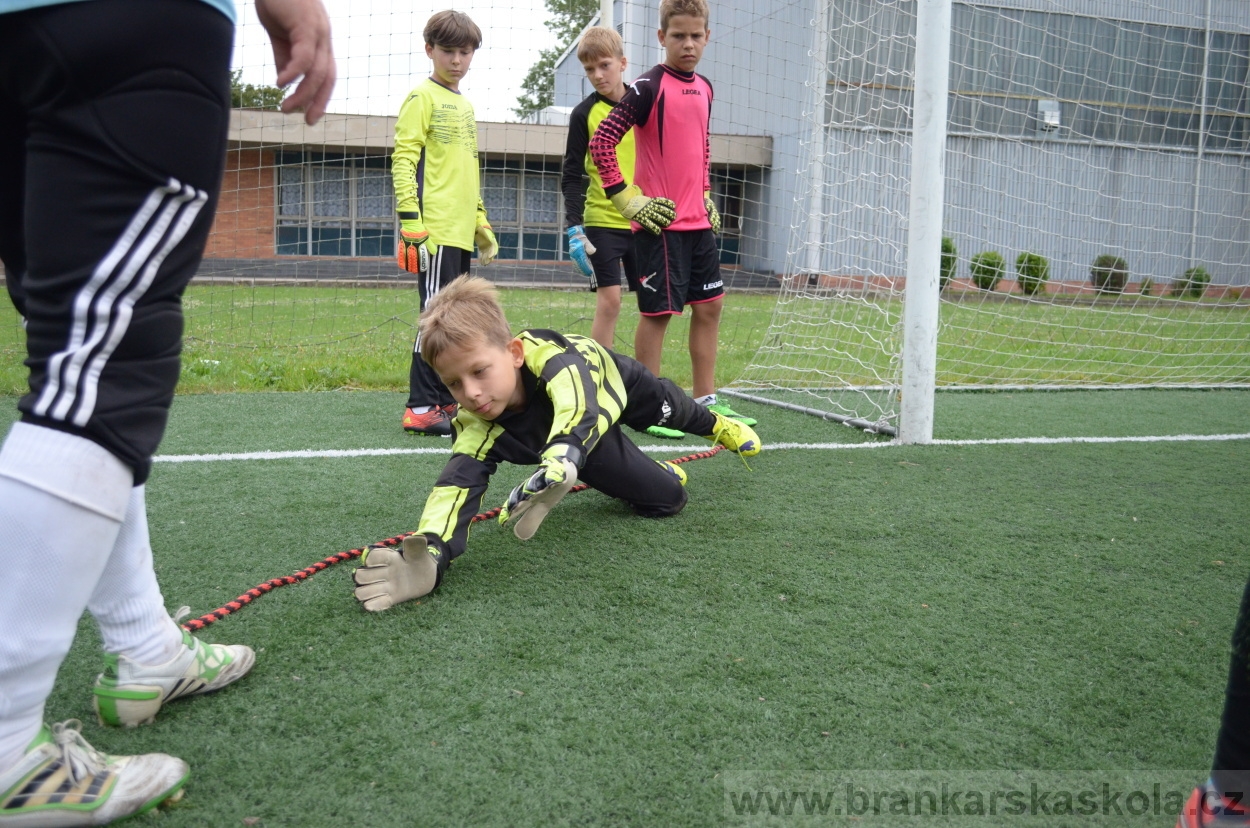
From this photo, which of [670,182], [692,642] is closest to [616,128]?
[670,182]

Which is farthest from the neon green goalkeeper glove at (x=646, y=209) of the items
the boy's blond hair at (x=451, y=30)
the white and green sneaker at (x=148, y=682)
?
the white and green sneaker at (x=148, y=682)

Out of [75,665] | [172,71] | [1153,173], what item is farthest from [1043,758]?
[1153,173]

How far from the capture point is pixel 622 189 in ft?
14.3

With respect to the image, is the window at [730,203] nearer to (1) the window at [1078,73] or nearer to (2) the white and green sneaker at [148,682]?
(1) the window at [1078,73]

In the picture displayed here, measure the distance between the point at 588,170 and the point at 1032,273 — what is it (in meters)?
5.26

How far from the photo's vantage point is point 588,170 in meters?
5.38

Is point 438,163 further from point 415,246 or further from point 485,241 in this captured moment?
point 485,241

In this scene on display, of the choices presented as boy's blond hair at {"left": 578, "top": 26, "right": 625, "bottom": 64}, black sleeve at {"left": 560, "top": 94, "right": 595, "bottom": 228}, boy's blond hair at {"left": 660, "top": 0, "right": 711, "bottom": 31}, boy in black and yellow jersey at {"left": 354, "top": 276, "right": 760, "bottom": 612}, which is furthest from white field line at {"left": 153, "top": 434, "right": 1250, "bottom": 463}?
boy's blond hair at {"left": 578, "top": 26, "right": 625, "bottom": 64}

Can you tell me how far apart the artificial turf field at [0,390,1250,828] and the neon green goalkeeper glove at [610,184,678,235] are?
139cm

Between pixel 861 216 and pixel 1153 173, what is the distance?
19.3 feet

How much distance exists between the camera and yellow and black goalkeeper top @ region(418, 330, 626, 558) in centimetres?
242

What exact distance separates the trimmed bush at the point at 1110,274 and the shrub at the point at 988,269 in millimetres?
1130

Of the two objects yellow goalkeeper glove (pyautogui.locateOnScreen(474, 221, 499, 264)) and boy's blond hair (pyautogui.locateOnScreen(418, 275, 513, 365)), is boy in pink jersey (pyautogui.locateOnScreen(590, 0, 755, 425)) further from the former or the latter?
boy's blond hair (pyautogui.locateOnScreen(418, 275, 513, 365))

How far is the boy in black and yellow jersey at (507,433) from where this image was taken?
2213 millimetres
